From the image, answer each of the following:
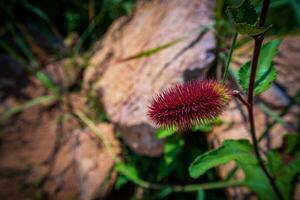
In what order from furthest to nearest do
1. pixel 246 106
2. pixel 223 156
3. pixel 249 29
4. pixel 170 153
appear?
pixel 170 153, pixel 223 156, pixel 246 106, pixel 249 29

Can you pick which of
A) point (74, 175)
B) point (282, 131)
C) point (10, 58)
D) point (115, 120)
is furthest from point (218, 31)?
point (10, 58)

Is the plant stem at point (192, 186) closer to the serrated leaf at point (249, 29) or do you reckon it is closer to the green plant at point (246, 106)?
the green plant at point (246, 106)

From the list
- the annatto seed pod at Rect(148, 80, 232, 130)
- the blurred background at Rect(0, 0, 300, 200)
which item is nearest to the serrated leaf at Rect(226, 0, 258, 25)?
the annatto seed pod at Rect(148, 80, 232, 130)

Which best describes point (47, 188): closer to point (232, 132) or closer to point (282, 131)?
point (232, 132)

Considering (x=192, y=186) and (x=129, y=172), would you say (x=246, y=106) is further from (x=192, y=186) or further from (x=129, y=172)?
(x=129, y=172)

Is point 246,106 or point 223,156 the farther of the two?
point 223,156

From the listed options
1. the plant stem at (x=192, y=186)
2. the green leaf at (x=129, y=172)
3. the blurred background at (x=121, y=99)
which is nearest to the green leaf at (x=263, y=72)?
the blurred background at (x=121, y=99)

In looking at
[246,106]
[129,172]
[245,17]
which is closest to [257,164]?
[246,106]
